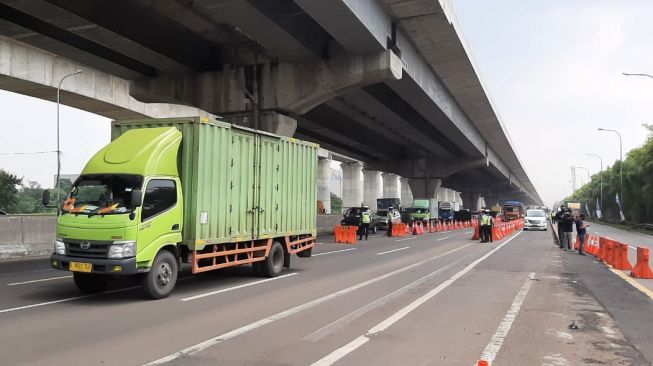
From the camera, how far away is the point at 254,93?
2138 cm

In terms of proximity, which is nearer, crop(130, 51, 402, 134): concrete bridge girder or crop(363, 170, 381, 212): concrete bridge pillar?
crop(130, 51, 402, 134): concrete bridge girder

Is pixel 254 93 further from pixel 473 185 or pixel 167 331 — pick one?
pixel 473 185

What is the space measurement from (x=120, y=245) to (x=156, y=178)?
1.43 m

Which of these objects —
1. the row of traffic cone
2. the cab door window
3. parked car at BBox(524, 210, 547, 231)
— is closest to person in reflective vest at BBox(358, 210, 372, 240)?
the row of traffic cone

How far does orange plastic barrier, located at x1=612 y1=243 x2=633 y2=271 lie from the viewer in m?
15.1

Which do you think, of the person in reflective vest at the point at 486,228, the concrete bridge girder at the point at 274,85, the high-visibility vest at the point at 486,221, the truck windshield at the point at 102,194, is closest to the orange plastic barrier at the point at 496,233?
the person in reflective vest at the point at 486,228

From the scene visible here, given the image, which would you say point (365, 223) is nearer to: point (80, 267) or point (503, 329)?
point (80, 267)

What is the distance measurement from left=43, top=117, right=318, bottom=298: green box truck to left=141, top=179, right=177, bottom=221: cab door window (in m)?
0.02

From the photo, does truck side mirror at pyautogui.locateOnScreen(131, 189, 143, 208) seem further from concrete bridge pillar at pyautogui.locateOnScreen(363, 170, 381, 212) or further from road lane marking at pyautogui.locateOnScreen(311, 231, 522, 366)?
concrete bridge pillar at pyautogui.locateOnScreen(363, 170, 381, 212)

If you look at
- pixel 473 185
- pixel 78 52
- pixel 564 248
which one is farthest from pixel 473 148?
pixel 473 185

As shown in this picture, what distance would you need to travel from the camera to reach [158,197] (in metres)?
9.38

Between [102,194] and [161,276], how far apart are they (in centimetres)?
179

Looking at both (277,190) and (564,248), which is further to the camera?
(564,248)

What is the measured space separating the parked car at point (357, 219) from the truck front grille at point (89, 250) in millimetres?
25675
